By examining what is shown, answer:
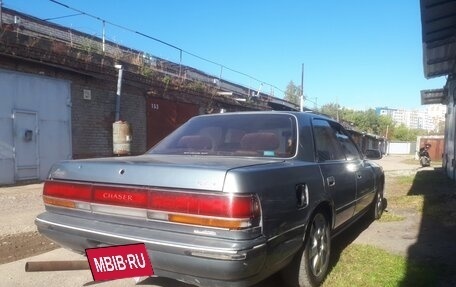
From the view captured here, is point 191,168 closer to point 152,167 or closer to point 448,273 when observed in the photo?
point 152,167

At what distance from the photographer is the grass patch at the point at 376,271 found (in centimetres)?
385

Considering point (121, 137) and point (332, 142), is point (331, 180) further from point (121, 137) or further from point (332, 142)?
point (121, 137)

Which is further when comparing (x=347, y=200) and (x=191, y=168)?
(x=347, y=200)

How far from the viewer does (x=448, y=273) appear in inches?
162

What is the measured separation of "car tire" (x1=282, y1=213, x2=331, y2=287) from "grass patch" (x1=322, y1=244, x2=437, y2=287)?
0.19m

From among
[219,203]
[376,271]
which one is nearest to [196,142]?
[219,203]

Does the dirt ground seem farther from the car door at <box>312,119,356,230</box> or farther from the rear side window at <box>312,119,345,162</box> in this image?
the rear side window at <box>312,119,345,162</box>

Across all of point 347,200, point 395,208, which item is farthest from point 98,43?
point 347,200

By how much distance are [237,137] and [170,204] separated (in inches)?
54.7

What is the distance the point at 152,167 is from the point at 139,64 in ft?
44.1

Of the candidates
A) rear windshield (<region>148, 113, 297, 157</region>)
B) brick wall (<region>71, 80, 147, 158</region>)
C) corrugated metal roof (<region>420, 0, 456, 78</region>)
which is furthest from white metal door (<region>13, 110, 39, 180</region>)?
corrugated metal roof (<region>420, 0, 456, 78</region>)

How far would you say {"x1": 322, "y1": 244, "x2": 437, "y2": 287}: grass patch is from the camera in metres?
3.85

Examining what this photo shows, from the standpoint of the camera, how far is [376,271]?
4.14 meters

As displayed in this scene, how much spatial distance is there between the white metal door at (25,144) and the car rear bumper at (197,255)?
349 inches
